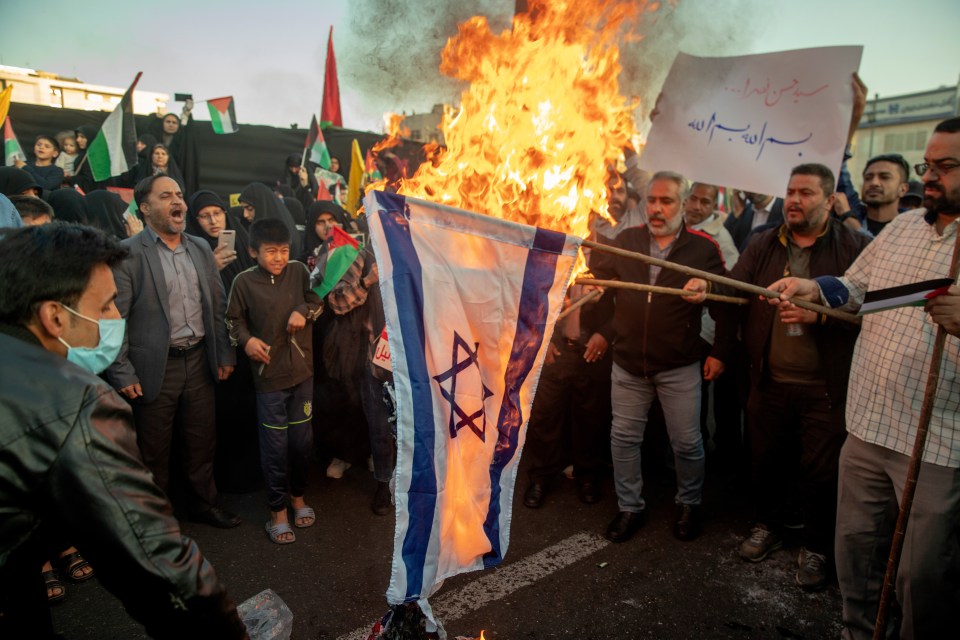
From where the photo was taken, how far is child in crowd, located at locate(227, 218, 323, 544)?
179 inches

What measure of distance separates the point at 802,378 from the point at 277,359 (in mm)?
3799

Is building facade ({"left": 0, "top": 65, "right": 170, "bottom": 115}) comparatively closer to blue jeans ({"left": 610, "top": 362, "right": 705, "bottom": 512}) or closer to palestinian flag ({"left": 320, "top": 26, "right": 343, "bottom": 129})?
palestinian flag ({"left": 320, "top": 26, "right": 343, "bottom": 129})

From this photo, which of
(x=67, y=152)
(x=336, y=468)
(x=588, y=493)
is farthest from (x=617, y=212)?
(x=67, y=152)

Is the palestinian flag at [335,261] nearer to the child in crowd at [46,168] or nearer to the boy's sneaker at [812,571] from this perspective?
the boy's sneaker at [812,571]

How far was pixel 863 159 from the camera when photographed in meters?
62.2

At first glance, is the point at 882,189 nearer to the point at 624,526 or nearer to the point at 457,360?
the point at 624,526

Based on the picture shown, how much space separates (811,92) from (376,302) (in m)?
3.78

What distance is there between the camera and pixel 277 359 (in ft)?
15.1

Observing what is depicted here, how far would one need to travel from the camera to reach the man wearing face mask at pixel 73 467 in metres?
1.53

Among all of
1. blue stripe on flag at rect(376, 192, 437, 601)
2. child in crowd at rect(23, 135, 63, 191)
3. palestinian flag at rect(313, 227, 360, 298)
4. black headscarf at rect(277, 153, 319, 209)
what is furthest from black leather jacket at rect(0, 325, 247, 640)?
black headscarf at rect(277, 153, 319, 209)

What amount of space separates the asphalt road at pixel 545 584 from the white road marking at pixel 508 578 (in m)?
0.01

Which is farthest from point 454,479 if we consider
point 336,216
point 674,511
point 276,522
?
point 336,216

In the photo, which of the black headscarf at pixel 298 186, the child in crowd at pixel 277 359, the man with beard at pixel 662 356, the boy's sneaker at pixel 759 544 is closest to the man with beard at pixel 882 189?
the man with beard at pixel 662 356

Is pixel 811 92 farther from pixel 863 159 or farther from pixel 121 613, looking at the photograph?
pixel 863 159
